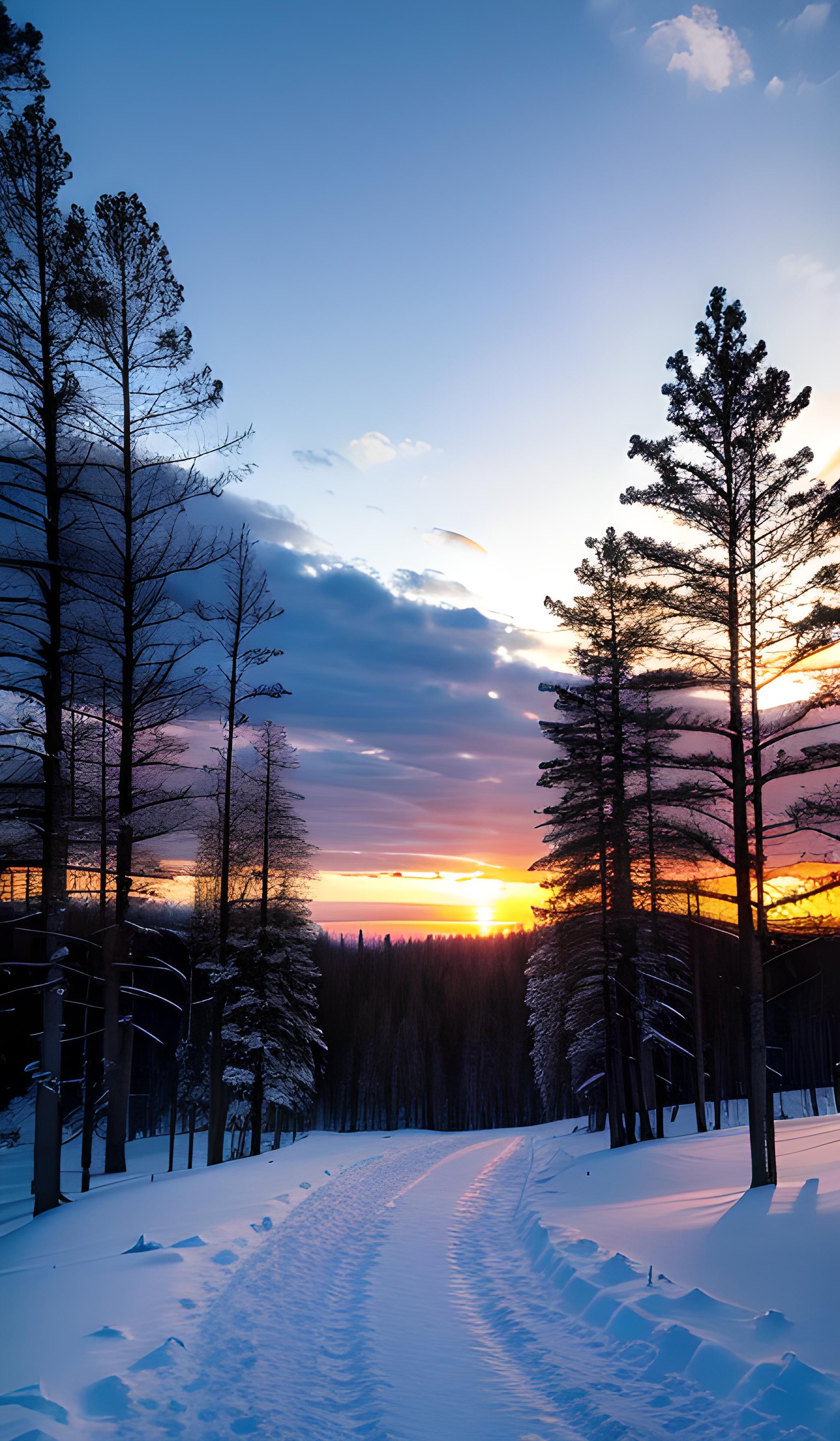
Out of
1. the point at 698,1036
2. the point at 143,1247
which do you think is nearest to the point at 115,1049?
the point at 143,1247

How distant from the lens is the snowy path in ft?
17.4

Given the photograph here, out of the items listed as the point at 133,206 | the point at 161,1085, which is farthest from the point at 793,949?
the point at 161,1085

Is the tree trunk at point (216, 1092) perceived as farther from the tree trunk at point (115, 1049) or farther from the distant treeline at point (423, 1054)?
the distant treeline at point (423, 1054)

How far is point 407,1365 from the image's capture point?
21.4 ft

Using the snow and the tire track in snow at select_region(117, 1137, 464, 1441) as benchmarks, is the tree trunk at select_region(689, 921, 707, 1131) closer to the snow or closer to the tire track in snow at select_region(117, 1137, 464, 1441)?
the snow

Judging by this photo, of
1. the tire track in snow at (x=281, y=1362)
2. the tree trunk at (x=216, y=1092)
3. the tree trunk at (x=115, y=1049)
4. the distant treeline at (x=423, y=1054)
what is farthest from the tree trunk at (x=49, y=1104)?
the distant treeline at (x=423, y=1054)

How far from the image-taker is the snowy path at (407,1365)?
5305 mm

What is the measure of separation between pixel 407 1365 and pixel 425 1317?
1.57 metres

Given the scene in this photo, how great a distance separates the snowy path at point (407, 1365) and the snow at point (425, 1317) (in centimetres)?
3

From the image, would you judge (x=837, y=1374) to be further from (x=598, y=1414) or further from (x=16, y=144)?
(x=16, y=144)

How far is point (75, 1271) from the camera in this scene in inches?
365

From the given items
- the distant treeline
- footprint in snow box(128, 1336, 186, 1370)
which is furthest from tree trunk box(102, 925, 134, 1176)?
the distant treeline

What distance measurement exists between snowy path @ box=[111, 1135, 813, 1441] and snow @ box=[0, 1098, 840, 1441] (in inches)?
1.0

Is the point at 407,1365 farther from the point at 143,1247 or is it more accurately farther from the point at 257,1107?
the point at 257,1107
